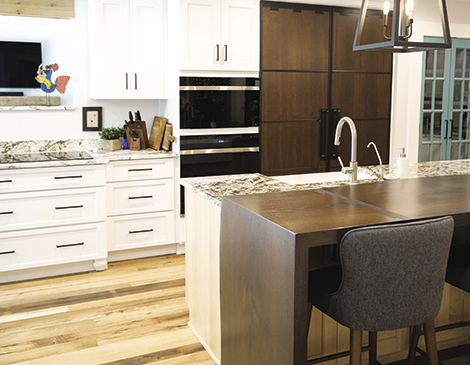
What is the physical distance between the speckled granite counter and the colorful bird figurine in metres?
0.45

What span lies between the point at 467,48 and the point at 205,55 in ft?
9.61

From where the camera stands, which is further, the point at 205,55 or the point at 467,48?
the point at 467,48

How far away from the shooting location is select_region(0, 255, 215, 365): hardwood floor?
105 inches

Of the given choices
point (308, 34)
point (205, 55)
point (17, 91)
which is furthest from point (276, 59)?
point (17, 91)

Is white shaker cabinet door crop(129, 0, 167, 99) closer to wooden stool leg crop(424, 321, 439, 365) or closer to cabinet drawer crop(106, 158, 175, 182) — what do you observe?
cabinet drawer crop(106, 158, 175, 182)

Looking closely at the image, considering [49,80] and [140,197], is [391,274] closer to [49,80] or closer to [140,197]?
[140,197]

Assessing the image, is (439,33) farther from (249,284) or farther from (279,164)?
(249,284)

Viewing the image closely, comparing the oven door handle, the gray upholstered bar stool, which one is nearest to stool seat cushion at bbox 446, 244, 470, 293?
the gray upholstered bar stool

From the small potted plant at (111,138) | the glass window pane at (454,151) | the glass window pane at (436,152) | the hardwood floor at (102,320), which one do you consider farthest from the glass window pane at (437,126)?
the small potted plant at (111,138)

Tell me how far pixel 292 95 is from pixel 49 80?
2.13m

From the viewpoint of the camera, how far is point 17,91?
4.14 m

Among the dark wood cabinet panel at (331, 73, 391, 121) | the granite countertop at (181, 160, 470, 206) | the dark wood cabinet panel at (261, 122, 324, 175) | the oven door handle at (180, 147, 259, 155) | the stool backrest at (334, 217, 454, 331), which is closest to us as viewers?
the stool backrest at (334, 217, 454, 331)

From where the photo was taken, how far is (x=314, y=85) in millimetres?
4570

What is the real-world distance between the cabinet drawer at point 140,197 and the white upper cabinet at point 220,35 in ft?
3.31
